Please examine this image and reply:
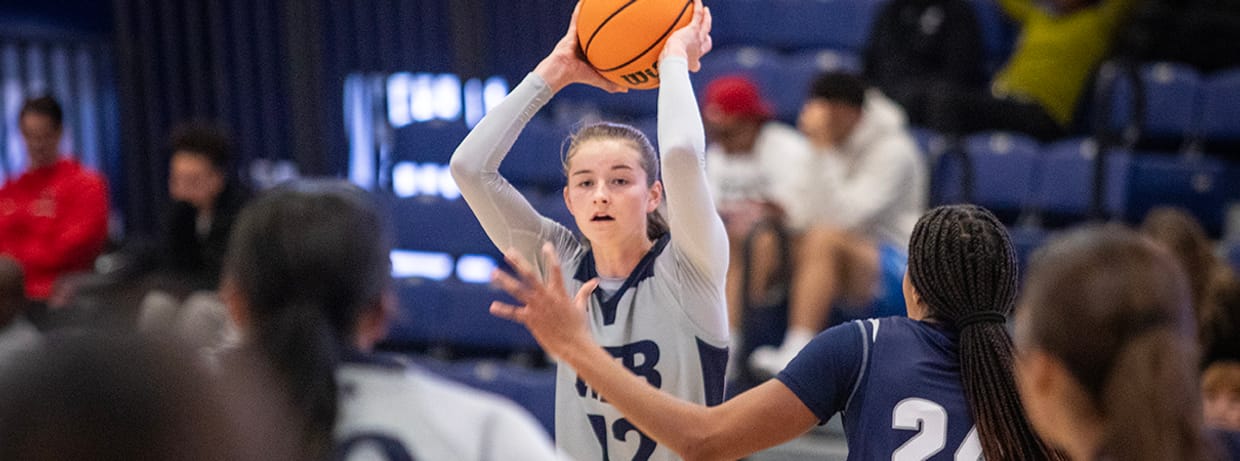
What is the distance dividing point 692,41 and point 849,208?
3041 mm

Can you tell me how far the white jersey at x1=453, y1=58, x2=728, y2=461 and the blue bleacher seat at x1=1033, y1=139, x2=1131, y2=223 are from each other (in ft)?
13.8

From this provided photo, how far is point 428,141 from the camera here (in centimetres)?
732

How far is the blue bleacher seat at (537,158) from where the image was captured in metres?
7.25

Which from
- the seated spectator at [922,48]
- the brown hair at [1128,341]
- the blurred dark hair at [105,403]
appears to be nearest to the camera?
the blurred dark hair at [105,403]

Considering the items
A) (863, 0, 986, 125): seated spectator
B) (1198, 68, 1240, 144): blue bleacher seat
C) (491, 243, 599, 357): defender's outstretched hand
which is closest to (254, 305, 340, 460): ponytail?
(491, 243, 599, 357): defender's outstretched hand

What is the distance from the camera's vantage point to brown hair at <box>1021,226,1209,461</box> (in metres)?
1.60

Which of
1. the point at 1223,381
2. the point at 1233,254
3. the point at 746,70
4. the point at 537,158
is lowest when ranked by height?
the point at 1223,381

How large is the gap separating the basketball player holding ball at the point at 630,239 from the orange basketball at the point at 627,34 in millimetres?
34

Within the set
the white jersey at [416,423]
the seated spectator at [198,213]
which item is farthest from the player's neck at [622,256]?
the seated spectator at [198,213]

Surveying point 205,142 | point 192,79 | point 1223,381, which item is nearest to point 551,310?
point 1223,381

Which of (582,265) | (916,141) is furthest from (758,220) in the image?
(582,265)

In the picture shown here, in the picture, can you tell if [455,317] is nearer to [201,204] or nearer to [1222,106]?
[201,204]

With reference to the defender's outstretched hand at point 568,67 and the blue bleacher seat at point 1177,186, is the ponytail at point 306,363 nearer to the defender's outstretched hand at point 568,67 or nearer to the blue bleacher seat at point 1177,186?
the defender's outstretched hand at point 568,67

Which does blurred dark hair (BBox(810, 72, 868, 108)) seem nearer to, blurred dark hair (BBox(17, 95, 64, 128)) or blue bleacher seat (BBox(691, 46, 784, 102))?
blue bleacher seat (BBox(691, 46, 784, 102))
